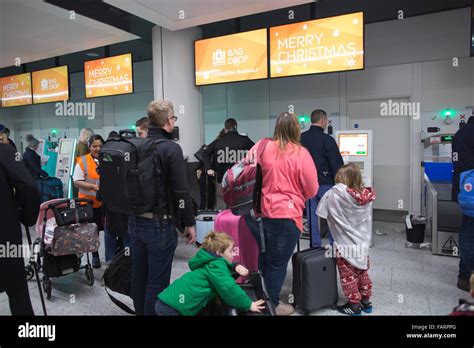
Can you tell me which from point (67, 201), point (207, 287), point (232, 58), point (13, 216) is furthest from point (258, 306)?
point (232, 58)

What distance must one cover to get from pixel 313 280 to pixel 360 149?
2.44 metres

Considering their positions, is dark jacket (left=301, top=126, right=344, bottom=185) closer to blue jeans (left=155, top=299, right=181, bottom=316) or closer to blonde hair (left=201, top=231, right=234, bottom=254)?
blonde hair (left=201, top=231, right=234, bottom=254)

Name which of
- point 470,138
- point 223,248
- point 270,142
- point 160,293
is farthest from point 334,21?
point 160,293

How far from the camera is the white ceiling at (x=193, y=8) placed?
4.06 metres

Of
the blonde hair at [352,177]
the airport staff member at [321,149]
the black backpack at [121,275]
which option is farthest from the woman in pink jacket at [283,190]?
the airport staff member at [321,149]

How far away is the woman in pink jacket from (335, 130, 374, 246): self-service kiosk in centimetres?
225

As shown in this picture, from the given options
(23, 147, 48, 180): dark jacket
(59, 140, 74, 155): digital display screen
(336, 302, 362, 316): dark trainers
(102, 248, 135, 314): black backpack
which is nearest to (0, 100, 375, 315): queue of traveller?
(336, 302, 362, 316): dark trainers

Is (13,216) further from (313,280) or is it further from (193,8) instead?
(193,8)

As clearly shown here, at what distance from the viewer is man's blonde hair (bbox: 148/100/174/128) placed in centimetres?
212

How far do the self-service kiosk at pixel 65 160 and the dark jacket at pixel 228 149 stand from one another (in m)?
3.42

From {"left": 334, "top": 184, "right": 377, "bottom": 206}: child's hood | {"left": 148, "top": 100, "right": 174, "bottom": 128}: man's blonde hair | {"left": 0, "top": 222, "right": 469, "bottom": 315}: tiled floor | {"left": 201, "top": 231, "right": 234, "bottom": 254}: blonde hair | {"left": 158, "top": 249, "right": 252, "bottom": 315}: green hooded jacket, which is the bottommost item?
{"left": 0, "top": 222, "right": 469, "bottom": 315}: tiled floor

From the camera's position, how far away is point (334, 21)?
4098 millimetres

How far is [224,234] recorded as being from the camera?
2.00 metres
